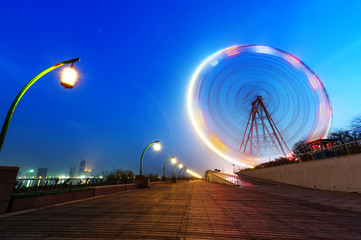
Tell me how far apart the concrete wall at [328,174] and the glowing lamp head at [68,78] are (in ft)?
71.3

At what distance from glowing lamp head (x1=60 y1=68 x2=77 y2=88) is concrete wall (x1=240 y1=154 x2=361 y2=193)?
21.7 m

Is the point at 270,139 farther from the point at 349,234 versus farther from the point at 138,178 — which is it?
the point at 349,234

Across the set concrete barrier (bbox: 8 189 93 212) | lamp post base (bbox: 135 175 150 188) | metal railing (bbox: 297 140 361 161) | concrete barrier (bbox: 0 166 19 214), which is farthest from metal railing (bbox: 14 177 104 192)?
metal railing (bbox: 297 140 361 161)

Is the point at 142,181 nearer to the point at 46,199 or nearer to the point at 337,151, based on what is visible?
the point at 46,199

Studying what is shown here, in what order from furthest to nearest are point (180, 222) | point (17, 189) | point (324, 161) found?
point (324, 161), point (17, 189), point (180, 222)

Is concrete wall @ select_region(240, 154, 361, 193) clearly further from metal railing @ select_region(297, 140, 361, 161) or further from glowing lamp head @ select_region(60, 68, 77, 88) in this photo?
glowing lamp head @ select_region(60, 68, 77, 88)

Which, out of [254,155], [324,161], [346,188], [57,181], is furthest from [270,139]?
Result: [57,181]

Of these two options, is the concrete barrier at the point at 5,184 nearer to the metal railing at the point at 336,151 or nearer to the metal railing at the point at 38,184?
the metal railing at the point at 38,184

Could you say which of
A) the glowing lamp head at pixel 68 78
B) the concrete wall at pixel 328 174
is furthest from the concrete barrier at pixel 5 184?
the concrete wall at pixel 328 174

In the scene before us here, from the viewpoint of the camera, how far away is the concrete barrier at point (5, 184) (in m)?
5.57

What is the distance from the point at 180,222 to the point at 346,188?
18.1 metres

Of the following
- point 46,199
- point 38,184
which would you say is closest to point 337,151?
point 46,199

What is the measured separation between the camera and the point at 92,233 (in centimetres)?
371

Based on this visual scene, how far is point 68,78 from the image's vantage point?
20.3ft
